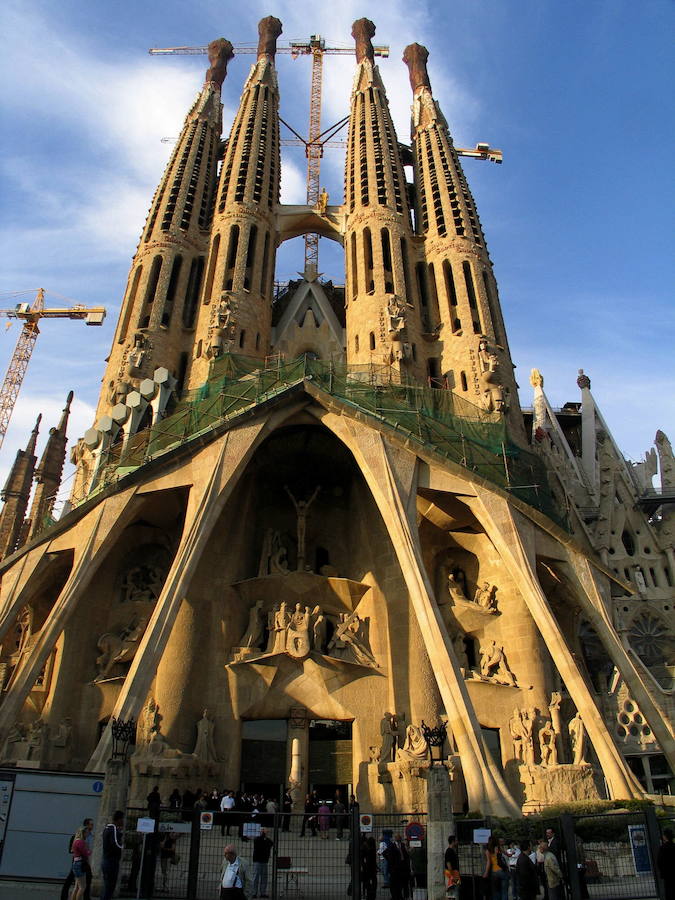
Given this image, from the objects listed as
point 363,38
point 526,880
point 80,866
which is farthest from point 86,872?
point 363,38

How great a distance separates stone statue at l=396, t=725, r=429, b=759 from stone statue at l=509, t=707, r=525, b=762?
245 centimetres

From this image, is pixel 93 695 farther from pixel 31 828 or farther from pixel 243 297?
pixel 243 297

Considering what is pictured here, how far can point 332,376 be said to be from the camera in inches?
824

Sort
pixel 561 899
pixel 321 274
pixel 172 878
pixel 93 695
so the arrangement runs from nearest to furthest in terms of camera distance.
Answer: pixel 561 899, pixel 172 878, pixel 93 695, pixel 321 274

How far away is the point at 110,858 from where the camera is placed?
25.0ft

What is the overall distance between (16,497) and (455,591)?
26.8 m

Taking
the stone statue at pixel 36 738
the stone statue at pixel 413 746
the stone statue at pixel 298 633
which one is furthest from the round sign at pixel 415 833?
the stone statue at pixel 36 738

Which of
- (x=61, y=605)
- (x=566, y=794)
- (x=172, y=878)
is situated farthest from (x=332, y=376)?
(x=172, y=878)

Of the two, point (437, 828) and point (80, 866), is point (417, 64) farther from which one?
point (80, 866)

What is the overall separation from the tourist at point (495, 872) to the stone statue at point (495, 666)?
1070 cm

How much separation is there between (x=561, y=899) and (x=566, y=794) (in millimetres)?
9272

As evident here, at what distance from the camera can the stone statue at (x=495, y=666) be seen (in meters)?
18.4

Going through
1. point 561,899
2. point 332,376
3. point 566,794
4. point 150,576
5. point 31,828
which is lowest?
point 561,899

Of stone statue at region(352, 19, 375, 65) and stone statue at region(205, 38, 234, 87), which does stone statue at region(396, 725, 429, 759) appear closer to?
stone statue at region(205, 38, 234, 87)
